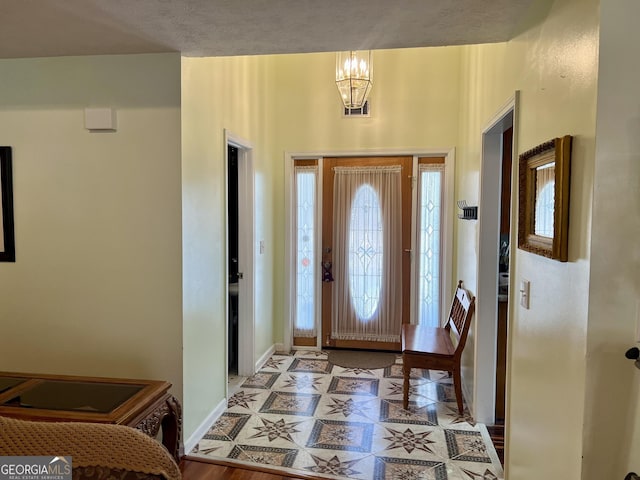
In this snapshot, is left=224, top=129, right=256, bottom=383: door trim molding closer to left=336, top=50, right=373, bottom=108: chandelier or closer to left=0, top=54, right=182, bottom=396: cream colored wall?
left=336, top=50, right=373, bottom=108: chandelier

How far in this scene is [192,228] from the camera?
8.05 feet

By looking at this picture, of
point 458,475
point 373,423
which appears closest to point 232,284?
point 373,423

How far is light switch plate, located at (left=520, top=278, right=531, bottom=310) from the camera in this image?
1.76 m

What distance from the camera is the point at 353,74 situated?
3127 mm

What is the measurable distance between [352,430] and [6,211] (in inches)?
96.9

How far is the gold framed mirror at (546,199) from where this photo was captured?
135 cm

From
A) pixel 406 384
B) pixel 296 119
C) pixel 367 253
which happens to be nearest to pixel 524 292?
pixel 406 384

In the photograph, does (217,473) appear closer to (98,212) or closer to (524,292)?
(98,212)

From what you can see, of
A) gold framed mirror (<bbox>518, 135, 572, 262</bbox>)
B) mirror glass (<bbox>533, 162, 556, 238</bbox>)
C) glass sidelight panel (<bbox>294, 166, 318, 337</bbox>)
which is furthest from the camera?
glass sidelight panel (<bbox>294, 166, 318, 337</bbox>)

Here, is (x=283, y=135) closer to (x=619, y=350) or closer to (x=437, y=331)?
(x=437, y=331)

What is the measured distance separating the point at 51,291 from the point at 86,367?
1.61 feet

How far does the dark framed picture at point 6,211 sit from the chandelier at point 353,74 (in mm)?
2204

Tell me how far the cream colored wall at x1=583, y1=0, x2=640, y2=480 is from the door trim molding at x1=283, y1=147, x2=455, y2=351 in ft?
9.09

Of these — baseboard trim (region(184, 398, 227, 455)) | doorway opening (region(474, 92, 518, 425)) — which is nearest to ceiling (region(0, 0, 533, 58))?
doorway opening (region(474, 92, 518, 425))
